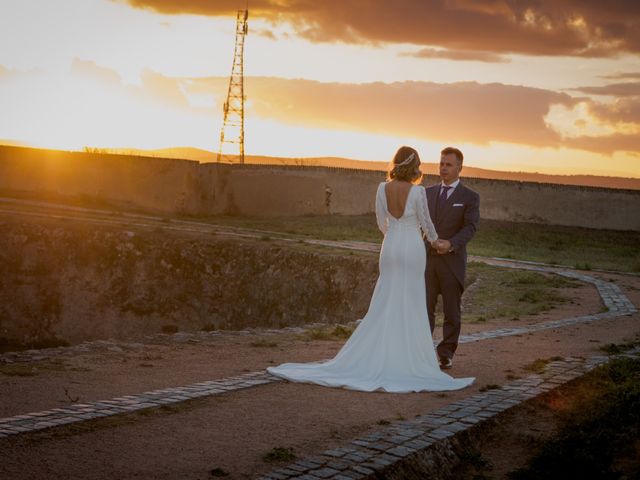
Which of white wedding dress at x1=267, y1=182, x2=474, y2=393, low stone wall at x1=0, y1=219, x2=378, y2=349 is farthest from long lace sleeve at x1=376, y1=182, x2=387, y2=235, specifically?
low stone wall at x1=0, y1=219, x2=378, y2=349

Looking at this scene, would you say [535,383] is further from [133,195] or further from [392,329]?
[133,195]

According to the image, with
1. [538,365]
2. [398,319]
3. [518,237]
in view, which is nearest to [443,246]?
[398,319]

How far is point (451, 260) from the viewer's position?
9.66m

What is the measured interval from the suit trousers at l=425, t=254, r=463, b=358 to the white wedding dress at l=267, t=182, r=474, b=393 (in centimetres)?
45

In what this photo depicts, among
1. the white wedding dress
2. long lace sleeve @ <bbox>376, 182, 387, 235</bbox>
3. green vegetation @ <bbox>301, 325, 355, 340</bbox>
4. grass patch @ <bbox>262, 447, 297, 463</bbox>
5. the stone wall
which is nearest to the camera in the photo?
grass patch @ <bbox>262, 447, 297, 463</bbox>

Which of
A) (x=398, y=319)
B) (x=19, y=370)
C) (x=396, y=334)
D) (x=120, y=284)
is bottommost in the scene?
(x=120, y=284)

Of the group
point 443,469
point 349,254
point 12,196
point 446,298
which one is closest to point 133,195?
point 12,196

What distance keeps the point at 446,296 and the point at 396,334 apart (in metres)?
0.98

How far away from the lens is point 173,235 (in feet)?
94.5

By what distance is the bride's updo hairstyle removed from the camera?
909 cm

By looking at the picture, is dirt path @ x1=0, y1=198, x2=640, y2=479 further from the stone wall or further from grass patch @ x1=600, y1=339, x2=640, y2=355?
the stone wall

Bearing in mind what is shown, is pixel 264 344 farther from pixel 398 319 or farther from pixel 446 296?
pixel 398 319

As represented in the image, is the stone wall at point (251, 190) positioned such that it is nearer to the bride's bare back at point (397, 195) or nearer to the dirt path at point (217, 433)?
the dirt path at point (217, 433)

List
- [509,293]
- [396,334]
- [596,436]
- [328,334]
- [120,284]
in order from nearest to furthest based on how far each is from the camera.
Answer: [596,436]
[396,334]
[328,334]
[509,293]
[120,284]
